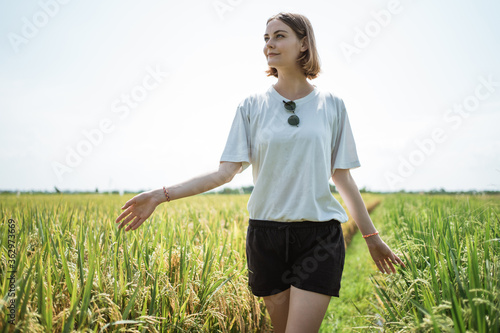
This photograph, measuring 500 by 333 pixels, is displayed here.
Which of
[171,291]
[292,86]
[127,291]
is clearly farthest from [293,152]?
[127,291]

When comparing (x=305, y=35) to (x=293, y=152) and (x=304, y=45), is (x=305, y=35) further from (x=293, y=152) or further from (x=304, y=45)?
(x=293, y=152)

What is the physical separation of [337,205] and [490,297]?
759mm

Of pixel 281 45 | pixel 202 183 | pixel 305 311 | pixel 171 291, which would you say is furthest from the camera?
pixel 171 291

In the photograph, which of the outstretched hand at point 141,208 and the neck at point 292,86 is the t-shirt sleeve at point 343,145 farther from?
the outstretched hand at point 141,208

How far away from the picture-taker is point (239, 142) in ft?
6.25

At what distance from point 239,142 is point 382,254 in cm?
97

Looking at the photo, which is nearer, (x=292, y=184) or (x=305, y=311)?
(x=305, y=311)

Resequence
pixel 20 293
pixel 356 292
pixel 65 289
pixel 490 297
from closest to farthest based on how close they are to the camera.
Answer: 1. pixel 20 293
2. pixel 490 297
3. pixel 65 289
4. pixel 356 292

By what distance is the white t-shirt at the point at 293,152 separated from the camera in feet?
5.84

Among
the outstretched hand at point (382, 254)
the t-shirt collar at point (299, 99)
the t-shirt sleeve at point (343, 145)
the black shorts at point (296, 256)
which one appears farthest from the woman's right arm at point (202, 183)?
the outstretched hand at point (382, 254)

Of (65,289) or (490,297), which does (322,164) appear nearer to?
(490,297)

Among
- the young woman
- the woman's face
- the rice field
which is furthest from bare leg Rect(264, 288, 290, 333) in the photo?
the woman's face

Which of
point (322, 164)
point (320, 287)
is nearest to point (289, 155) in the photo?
point (322, 164)

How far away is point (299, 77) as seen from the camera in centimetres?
201
